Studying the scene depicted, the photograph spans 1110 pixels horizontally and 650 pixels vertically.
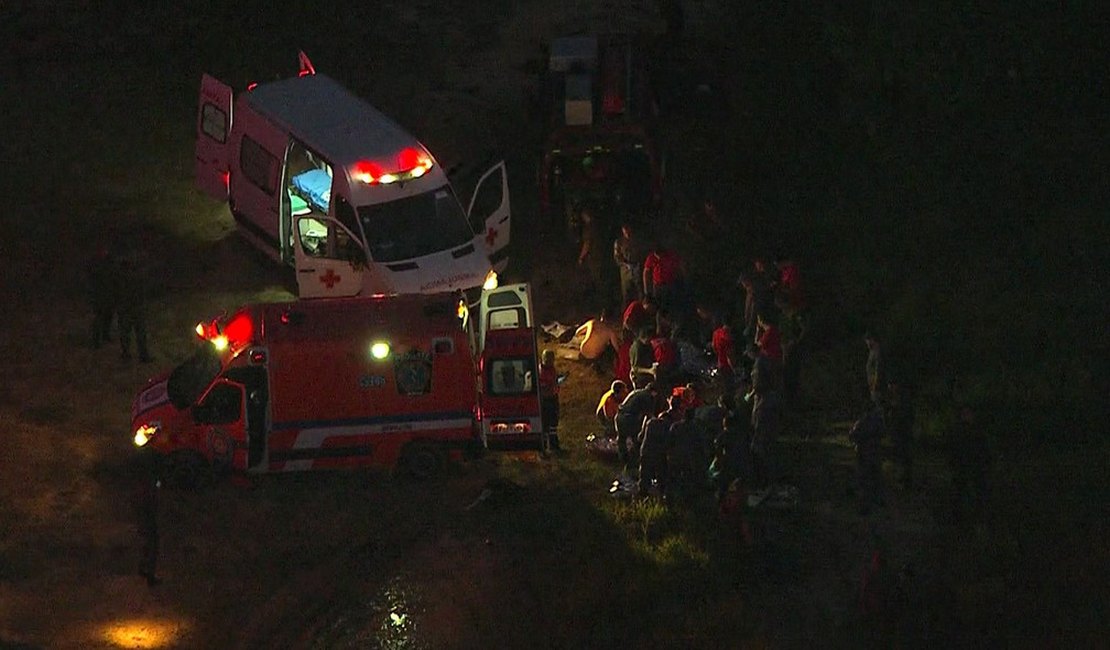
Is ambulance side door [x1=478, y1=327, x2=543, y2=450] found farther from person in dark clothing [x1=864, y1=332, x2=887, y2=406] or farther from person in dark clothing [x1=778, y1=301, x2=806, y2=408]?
person in dark clothing [x1=864, y1=332, x2=887, y2=406]

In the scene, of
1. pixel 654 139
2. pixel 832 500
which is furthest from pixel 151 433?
pixel 654 139

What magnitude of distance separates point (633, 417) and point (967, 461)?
12.3 feet

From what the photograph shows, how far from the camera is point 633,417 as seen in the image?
64.5 feet

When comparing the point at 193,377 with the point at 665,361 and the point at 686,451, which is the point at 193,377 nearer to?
the point at 665,361

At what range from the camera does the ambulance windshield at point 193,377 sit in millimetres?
19734

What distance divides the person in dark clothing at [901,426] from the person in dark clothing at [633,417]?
261 cm

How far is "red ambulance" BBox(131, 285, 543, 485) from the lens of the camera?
769 inches

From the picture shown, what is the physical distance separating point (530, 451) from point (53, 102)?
1458 centimetres

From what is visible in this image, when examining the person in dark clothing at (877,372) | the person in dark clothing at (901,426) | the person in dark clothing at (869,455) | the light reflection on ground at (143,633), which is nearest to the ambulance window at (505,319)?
the person in dark clothing at (877,372)

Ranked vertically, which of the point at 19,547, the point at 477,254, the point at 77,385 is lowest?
the point at 19,547

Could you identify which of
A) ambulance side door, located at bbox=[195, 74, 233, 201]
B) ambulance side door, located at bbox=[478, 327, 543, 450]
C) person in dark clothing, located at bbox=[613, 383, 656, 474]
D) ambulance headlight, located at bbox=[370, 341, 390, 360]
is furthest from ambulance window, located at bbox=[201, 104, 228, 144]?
person in dark clothing, located at bbox=[613, 383, 656, 474]

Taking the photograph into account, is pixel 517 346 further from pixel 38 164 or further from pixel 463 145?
pixel 38 164

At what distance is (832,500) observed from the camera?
62.1 feet

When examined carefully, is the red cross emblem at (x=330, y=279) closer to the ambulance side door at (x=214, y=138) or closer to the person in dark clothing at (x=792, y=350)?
the ambulance side door at (x=214, y=138)
